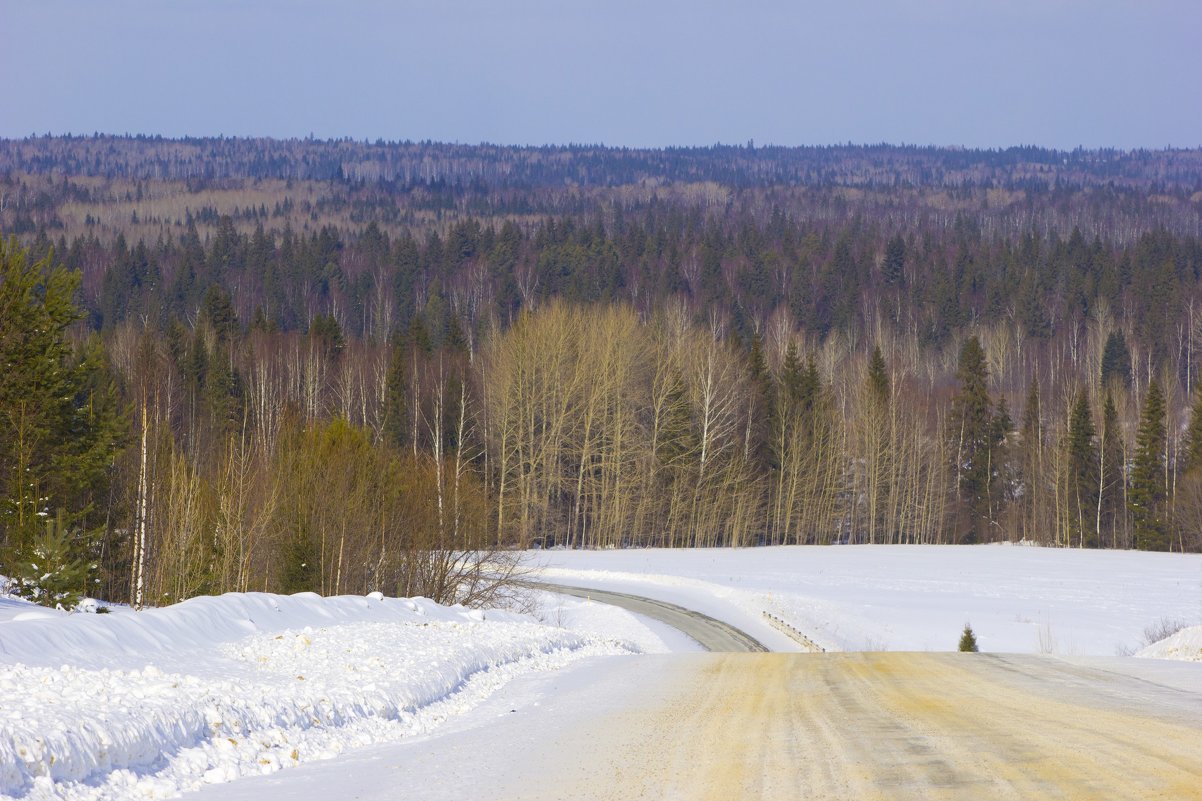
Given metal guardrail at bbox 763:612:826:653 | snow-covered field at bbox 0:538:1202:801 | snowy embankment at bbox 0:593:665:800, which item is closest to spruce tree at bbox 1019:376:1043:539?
metal guardrail at bbox 763:612:826:653

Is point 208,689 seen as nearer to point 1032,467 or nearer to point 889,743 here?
point 889,743

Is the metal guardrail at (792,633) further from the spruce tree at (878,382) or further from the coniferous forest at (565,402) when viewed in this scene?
the spruce tree at (878,382)

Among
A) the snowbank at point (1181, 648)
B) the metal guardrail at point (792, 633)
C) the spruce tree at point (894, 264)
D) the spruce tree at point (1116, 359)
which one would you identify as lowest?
the metal guardrail at point (792, 633)

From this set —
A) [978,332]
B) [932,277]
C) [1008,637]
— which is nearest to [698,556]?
[1008,637]

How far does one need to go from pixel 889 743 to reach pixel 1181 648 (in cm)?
1408

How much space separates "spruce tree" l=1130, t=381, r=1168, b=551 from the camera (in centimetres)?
7500

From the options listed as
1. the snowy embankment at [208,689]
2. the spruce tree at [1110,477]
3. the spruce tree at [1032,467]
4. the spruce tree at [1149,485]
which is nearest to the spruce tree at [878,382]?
the spruce tree at [1032,467]

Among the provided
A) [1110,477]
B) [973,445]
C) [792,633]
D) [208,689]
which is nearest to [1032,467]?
[973,445]

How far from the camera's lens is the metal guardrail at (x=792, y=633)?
122 ft

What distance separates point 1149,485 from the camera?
76.9 m

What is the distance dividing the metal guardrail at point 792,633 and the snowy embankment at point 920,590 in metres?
0.34

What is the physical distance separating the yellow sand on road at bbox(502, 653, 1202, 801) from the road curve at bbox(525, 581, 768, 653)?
66.6 ft

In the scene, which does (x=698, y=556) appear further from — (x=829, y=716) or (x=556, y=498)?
(x=829, y=716)

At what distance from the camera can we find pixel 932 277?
148750 millimetres
